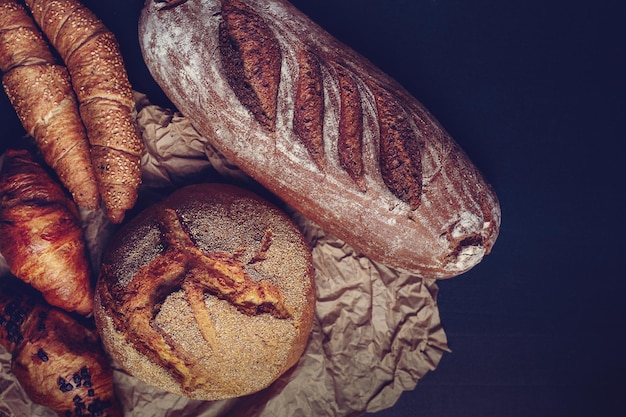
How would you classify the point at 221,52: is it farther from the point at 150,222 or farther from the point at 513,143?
the point at 513,143

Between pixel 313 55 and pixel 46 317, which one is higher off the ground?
pixel 313 55

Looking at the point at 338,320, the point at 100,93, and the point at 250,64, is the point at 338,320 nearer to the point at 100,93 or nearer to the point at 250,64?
the point at 250,64

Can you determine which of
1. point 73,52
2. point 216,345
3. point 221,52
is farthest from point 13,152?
point 216,345

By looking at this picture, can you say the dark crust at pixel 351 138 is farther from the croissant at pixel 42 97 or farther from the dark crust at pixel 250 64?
→ the croissant at pixel 42 97

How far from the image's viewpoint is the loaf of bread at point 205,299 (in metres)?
1.46

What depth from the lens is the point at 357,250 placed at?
1781 mm

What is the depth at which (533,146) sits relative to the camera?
6.31 feet

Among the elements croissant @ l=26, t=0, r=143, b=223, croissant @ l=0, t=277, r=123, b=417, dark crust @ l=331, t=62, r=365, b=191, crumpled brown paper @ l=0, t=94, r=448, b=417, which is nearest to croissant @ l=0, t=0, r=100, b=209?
croissant @ l=26, t=0, r=143, b=223

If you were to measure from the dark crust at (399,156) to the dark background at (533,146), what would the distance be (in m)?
0.38

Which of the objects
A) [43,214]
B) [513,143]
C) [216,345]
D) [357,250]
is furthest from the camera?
[513,143]

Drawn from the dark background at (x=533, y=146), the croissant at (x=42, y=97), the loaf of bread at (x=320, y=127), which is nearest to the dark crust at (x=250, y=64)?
the loaf of bread at (x=320, y=127)

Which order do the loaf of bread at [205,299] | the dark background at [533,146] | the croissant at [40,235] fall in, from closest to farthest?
the loaf of bread at [205,299]
the croissant at [40,235]
the dark background at [533,146]

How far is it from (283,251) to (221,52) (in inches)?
26.9

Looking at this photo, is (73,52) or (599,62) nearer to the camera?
(73,52)
